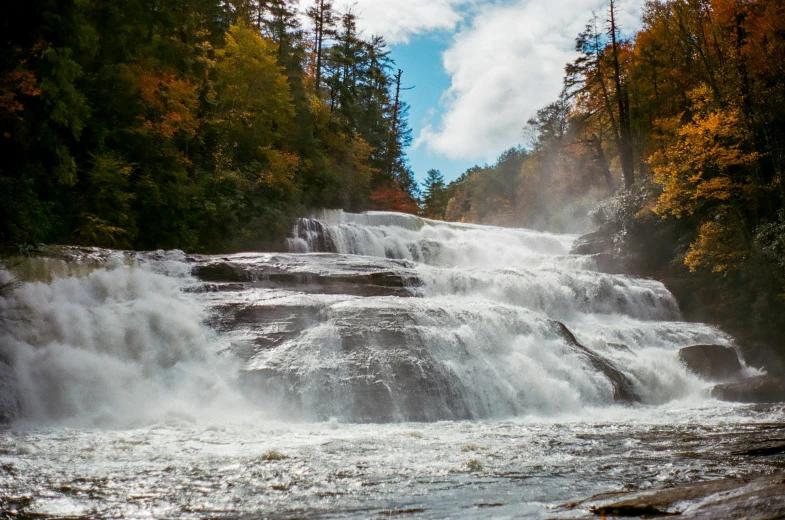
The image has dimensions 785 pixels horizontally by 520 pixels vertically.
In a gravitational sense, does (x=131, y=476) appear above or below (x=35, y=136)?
below

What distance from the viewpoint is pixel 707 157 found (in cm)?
1747

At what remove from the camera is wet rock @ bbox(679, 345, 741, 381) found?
1409cm

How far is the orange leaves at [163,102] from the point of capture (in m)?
18.3

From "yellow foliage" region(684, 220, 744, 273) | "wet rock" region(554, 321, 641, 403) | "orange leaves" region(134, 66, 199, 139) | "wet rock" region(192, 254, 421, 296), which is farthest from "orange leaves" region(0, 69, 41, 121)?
"yellow foliage" region(684, 220, 744, 273)

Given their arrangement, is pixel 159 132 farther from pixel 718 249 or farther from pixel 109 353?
pixel 718 249

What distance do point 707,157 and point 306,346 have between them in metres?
14.2

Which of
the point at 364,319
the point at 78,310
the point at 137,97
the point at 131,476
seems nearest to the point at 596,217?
the point at 364,319

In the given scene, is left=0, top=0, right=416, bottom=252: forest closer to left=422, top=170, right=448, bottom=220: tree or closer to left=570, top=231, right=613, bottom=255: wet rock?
left=570, top=231, right=613, bottom=255: wet rock

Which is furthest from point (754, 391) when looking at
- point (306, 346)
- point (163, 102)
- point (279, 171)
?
point (163, 102)

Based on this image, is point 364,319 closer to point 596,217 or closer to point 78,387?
point 78,387

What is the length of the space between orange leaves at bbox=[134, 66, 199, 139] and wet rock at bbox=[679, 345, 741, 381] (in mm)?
17275

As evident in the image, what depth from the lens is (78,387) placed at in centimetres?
930

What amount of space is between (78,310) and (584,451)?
9.31 metres

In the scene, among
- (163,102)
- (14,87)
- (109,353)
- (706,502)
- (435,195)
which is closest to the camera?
(706,502)
